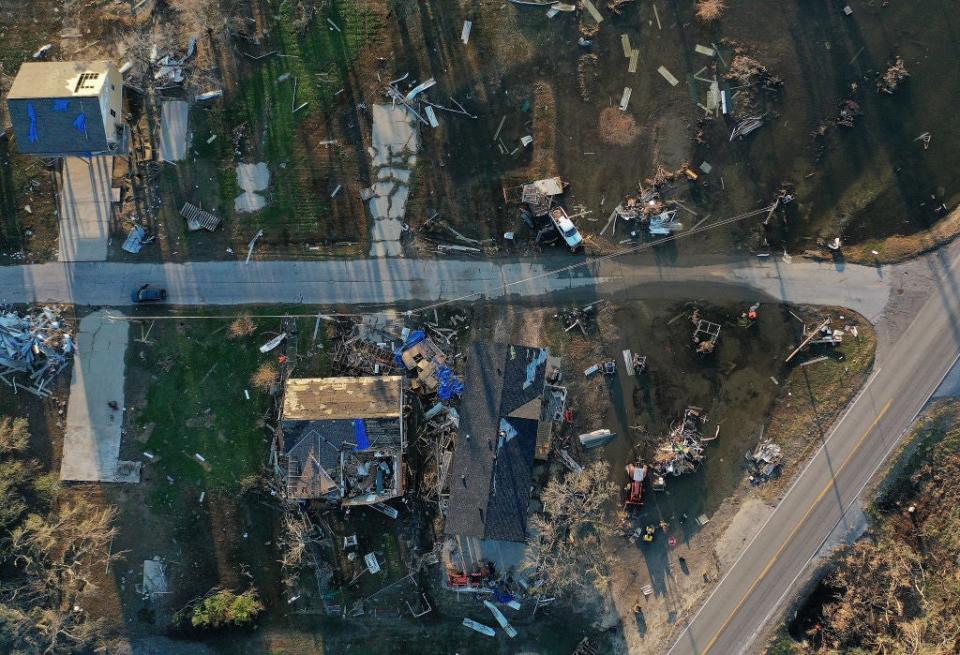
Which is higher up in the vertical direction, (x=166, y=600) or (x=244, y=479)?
(x=244, y=479)

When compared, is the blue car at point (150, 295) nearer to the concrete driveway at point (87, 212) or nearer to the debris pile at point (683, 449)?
the concrete driveway at point (87, 212)

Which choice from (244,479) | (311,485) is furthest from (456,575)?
(244,479)

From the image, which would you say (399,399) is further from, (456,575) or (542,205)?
(542,205)

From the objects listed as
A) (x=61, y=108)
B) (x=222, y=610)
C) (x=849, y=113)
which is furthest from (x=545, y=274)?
(x=61, y=108)

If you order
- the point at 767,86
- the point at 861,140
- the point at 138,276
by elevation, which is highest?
the point at 767,86

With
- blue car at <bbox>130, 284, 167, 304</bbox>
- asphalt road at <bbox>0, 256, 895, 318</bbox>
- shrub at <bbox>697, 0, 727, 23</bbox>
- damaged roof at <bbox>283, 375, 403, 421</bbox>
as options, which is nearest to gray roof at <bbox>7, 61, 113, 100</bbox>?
asphalt road at <bbox>0, 256, 895, 318</bbox>

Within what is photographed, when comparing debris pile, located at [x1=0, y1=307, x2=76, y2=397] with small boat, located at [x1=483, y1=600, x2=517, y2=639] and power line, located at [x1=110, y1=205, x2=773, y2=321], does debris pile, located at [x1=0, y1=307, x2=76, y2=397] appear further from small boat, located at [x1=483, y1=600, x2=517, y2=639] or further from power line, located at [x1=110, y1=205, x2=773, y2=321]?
small boat, located at [x1=483, y1=600, x2=517, y2=639]
